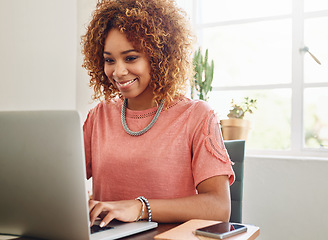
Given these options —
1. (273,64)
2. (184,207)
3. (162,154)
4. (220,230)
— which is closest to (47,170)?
(220,230)

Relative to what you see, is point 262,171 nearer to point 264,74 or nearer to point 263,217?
point 263,217

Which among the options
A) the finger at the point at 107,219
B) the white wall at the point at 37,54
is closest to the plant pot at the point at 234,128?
the white wall at the point at 37,54

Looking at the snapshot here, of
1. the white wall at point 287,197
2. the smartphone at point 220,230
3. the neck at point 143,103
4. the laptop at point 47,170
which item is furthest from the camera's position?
the white wall at point 287,197

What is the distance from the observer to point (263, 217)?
2734 mm

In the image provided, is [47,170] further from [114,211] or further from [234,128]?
[234,128]

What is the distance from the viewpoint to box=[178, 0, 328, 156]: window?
2852mm

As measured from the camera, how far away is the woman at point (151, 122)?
1344 millimetres

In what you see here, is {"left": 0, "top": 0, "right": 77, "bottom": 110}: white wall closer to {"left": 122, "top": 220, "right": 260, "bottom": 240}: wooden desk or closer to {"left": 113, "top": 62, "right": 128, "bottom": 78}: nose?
{"left": 113, "top": 62, "right": 128, "bottom": 78}: nose

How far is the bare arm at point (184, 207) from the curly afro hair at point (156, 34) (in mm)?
384

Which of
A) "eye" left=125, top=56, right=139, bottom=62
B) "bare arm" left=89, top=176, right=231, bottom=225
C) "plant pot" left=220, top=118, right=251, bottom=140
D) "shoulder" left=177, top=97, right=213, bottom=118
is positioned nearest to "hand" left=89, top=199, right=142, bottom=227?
"bare arm" left=89, top=176, right=231, bottom=225

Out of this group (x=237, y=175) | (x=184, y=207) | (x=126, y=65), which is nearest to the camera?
(x=184, y=207)

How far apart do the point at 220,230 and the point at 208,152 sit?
45cm

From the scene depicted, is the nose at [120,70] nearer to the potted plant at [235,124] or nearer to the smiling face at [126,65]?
the smiling face at [126,65]

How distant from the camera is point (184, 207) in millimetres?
1158
